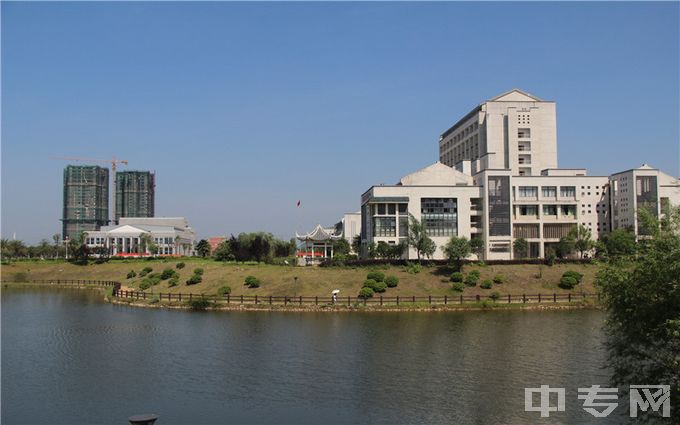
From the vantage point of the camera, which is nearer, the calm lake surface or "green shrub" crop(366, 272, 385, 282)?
the calm lake surface

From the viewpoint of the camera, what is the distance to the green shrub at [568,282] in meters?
76.8

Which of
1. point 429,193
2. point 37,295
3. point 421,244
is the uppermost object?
point 429,193

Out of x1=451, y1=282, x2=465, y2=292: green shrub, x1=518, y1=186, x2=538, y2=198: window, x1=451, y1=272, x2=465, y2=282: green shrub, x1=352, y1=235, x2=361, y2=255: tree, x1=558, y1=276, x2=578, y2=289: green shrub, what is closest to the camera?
x1=451, y1=282, x2=465, y2=292: green shrub

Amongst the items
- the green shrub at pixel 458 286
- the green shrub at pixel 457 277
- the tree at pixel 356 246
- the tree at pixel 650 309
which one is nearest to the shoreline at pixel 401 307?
the green shrub at pixel 458 286

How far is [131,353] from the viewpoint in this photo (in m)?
42.4

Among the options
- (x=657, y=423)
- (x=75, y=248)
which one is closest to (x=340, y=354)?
(x=657, y=423)

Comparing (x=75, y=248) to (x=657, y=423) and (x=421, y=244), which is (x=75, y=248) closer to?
(x=421, y=244)

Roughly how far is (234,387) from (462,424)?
42.5ft

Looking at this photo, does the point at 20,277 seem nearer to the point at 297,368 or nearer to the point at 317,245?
the point at 317,245

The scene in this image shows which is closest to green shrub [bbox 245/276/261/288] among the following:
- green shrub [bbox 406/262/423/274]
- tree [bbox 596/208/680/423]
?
green shrub [bbox 406/262/423/274]

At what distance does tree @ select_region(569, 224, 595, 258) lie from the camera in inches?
3647

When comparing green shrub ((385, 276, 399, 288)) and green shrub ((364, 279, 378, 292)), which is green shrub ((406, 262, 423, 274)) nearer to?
green shrub ((385, 276, 399, 288))

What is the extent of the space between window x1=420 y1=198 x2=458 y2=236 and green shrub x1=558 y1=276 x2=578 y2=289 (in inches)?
959

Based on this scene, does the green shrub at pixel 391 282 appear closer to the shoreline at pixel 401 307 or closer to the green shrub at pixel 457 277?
the green shrub at pixel 457 277
